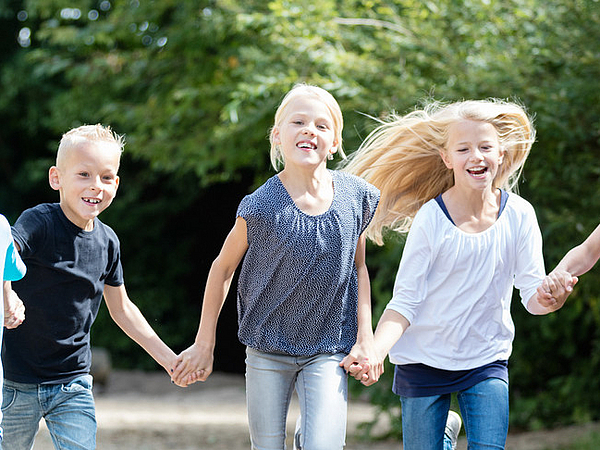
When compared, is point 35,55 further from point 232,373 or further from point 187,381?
point 187,381

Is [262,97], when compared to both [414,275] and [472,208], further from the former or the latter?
[414,275]

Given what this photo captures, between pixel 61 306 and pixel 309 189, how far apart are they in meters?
1.02

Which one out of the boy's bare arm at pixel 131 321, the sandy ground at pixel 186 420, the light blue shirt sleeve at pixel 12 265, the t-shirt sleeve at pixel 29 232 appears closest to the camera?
the light blue shirt sleeve at pixel 12 265

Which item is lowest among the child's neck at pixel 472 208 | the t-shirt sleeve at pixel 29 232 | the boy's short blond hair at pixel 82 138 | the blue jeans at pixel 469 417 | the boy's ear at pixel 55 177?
the blue jeans at pixel 469 417

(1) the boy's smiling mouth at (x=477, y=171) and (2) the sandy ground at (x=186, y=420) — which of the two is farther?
(2) the sandy ground at (x=186, y=420)

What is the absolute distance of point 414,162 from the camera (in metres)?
3.77

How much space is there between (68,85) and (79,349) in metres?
10.4

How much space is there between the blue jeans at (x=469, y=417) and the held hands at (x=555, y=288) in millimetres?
350

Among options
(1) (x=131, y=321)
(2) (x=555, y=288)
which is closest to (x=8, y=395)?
(1) (x=131, y=321)

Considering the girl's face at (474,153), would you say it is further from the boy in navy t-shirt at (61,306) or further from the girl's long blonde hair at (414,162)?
the boy in navy t-shirt at (61,306)

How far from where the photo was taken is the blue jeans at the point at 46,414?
3.16 m

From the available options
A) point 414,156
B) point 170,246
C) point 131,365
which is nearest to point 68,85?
point 170,246

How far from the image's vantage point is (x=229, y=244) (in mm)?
3250

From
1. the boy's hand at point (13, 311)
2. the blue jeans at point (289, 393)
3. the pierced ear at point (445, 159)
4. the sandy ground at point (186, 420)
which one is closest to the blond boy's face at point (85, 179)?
the boy's hand at point (13, 311)
